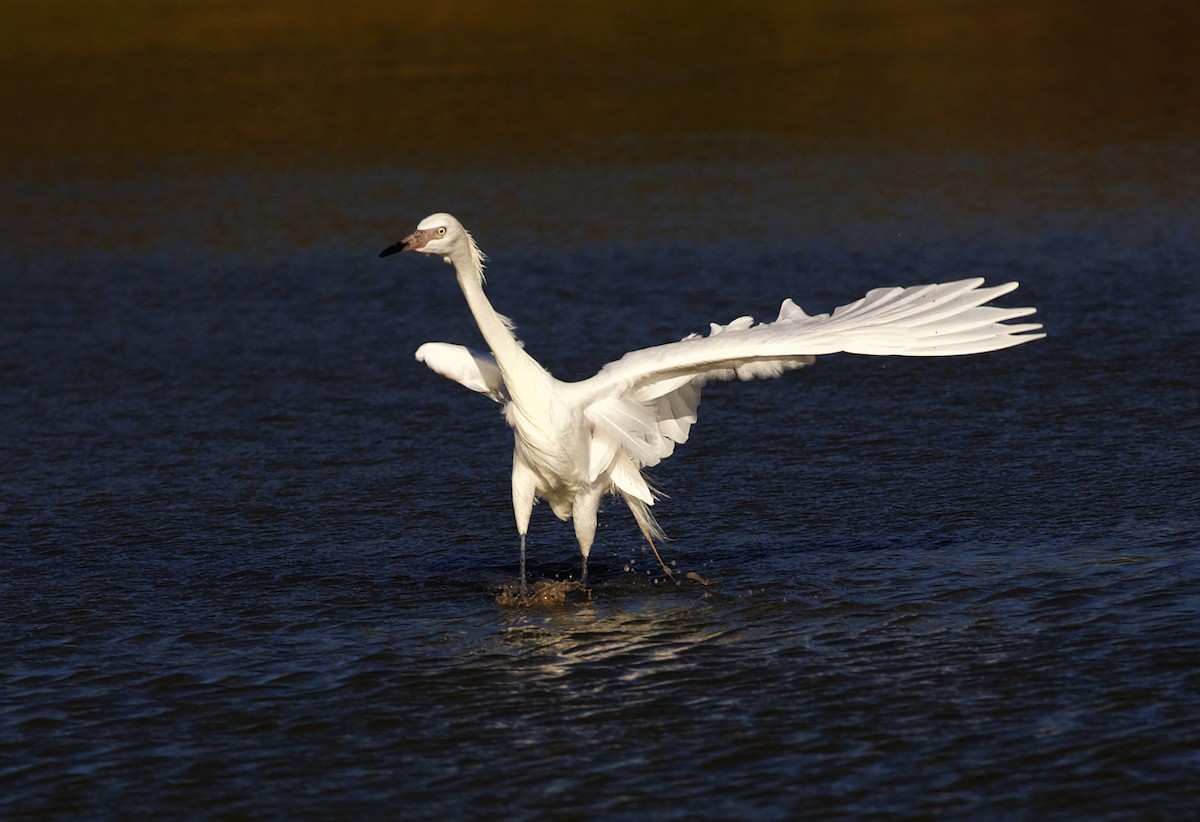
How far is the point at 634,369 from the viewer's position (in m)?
9.02

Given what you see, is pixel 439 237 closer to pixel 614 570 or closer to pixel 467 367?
pixel 467 367

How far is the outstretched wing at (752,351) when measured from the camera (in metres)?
8.62

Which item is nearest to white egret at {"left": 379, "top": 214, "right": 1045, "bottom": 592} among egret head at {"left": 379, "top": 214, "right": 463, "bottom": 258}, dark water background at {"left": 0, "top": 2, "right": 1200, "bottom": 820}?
egret head at {"left": 379, "top": 214, "right": 463, "bottom": 258}

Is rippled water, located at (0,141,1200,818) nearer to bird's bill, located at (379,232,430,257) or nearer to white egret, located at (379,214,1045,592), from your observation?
white egret, located at (379,214,1045,592)

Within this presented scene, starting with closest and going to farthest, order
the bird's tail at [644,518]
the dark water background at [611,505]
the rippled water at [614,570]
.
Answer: the rippled water at [614,570] → the dark water background at [611,505] → the bird's tail at [644,518]

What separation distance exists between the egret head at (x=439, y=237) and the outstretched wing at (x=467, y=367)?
0.86m

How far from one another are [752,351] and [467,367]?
1898mm

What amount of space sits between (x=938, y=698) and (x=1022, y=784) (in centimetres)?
90

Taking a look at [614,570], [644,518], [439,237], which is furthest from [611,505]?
[439,237]

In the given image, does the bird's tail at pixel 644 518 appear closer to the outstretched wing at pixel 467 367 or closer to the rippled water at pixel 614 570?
the rippled water at pixel 614 570

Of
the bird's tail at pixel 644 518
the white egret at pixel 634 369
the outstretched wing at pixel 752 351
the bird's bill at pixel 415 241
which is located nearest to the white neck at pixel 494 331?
the white egret at pixel 634 369

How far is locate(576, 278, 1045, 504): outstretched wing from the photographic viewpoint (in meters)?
8.62

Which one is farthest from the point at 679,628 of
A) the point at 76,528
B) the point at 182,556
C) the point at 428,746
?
the point at 76,528

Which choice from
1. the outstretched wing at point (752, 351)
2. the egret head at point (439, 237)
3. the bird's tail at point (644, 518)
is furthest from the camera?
the bird's tail at point (644, 518)
